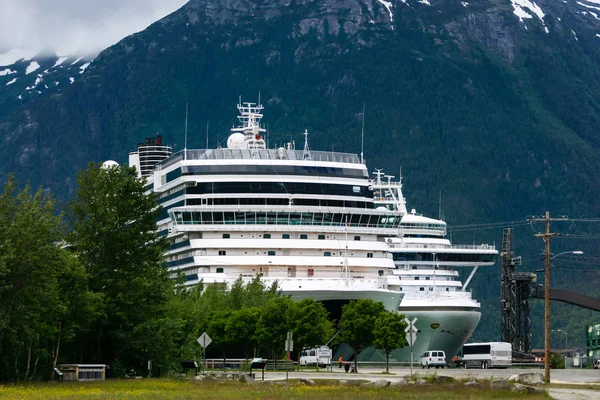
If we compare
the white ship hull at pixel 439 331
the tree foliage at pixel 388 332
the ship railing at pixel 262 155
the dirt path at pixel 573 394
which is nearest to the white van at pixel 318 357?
the tree foliage at pixel 388 332

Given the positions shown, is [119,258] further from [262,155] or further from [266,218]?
[262,155]

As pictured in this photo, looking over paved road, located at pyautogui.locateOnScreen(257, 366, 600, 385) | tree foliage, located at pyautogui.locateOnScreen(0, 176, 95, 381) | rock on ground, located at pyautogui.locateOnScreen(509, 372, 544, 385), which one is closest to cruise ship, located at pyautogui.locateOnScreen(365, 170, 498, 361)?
paved road, located at pyautogui.locateOnScreen(257, 366, 600, 385)

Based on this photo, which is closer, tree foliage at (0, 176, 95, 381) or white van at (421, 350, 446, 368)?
tree foliage at (0, 176, 95, 381)

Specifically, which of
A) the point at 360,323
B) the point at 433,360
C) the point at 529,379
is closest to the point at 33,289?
the point at 529,379

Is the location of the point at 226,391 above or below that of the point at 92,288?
below

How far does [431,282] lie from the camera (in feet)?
493

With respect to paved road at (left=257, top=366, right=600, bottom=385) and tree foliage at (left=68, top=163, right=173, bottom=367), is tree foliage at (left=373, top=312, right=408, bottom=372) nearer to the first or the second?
paved road at (left=257, top=366, right=600, bottom=385)

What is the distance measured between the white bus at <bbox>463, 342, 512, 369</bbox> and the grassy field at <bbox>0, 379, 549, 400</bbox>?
56086 mm

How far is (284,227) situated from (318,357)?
1191 centimetres

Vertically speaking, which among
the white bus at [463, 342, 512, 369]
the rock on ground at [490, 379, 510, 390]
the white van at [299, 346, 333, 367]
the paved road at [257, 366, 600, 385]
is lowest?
the rock on ground at [490, 379, 510, 390]

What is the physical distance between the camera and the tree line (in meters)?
69.0

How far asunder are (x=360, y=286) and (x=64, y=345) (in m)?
37.9

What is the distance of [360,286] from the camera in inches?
4409

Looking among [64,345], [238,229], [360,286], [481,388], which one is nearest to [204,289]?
[238,229]
